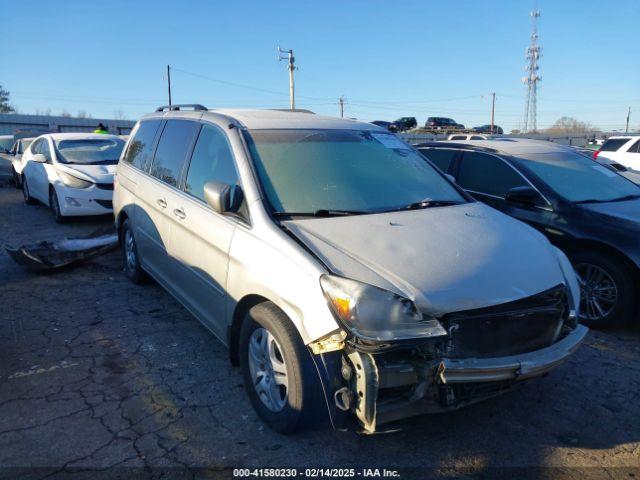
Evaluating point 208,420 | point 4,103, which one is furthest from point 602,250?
point 4,103

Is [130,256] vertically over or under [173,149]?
under

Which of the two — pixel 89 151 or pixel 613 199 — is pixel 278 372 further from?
pixel 89 151

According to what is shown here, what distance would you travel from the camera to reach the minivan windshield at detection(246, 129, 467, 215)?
3.30m

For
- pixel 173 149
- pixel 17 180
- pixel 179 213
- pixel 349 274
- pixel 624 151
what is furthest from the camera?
pixel 624 151

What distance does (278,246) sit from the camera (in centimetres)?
282

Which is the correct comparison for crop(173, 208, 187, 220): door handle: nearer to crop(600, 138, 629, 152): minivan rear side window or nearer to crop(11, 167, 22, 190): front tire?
crop(11, 167, 22, 190): front tire

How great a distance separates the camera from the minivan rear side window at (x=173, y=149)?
4207 mm

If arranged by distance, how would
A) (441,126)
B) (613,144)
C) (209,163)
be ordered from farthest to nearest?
(441,126), (613,144), (209,163)

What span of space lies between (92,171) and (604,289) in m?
8.09

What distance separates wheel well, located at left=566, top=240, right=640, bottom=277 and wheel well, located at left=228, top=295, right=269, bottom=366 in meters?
3.29

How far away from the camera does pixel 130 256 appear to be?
561cm

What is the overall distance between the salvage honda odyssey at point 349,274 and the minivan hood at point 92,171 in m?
5.03

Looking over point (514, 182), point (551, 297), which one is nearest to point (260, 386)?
point (551, 297)

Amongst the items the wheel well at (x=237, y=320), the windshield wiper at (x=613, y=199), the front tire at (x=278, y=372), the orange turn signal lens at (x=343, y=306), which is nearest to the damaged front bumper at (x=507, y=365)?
the orange turn signal lens at (x=343, y=306)
